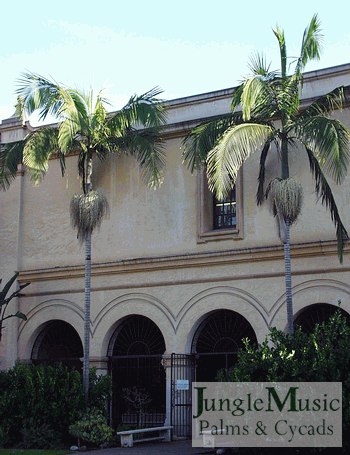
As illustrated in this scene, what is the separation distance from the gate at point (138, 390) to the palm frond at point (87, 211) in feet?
12.4

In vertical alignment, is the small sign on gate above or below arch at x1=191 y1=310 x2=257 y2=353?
below

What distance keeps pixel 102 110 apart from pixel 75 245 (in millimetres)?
4008

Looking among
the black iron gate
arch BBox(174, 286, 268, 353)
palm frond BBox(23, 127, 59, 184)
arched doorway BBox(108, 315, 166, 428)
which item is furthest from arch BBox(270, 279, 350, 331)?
palm frond BBox(23, 127, 59, 184)

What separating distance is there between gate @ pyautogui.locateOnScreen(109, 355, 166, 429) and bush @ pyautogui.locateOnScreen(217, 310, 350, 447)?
5085 mm

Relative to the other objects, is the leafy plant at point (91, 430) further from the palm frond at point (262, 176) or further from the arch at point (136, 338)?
the palm frond at point (262, 176)

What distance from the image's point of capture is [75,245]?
64.0 feet

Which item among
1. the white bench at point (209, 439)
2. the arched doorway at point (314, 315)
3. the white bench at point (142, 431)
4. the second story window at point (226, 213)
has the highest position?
the second story window at point (226, 213)

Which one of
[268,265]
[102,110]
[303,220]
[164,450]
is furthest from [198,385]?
[102,110]

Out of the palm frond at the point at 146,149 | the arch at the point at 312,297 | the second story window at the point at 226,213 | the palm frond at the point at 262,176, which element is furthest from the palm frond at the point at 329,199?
the palm frond at the point at 146,149

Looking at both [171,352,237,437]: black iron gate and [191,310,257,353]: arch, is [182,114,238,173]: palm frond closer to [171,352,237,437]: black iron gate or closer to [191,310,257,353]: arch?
Result: [191,310,257,353]: arch

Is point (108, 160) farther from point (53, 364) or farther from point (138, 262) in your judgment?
point (53, 364)

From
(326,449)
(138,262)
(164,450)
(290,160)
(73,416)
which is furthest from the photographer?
(138,262)

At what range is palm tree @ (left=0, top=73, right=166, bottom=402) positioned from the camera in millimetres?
16719

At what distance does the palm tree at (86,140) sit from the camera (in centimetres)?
1672
